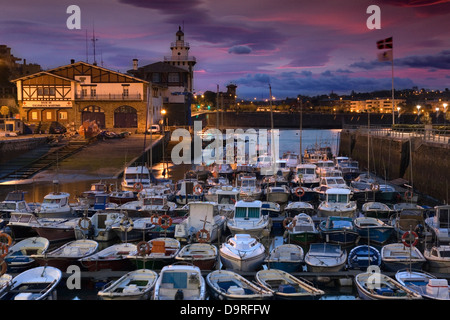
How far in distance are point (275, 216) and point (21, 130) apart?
39.0 metres

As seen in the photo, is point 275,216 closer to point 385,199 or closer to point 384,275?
point 385,199

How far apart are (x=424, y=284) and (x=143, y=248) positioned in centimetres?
928

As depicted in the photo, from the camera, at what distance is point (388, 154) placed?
47156mm

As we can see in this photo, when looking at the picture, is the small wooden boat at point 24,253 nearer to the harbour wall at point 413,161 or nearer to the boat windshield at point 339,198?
the boat windshield at point 339,198

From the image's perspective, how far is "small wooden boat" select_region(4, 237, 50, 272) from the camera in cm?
1819

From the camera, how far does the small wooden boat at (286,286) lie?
14.4m

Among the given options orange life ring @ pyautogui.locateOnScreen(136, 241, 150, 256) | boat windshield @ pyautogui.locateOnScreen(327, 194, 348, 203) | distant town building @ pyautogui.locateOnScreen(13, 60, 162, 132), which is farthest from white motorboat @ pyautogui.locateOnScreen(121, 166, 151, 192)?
distant town building @ pyautogui.locateOnScreen(13, 60, 162, 132)

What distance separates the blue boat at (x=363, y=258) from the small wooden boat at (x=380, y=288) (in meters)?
2.37

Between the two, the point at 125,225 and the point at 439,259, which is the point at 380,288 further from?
the point at 125,225

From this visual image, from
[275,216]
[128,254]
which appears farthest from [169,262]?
[275,216]

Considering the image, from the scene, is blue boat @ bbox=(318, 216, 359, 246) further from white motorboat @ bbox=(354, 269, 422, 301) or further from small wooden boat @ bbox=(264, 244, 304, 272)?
white motorboat @ bbox=(354, 269, 422, 301)

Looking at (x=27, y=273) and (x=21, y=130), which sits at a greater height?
(x=21, y=130)

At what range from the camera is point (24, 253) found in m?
19.3

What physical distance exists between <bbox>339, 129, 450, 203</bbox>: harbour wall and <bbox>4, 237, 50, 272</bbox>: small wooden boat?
21.9 m
